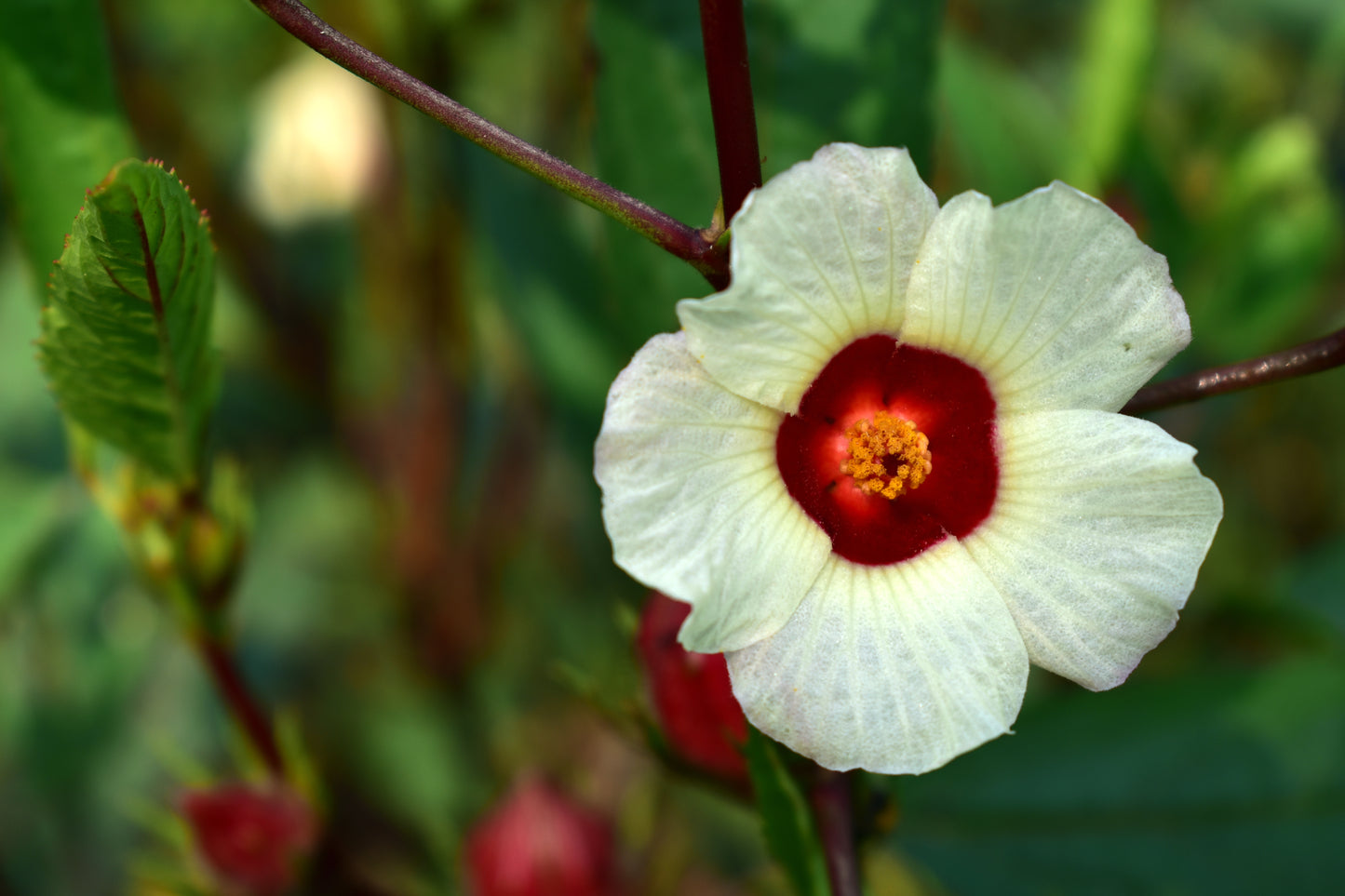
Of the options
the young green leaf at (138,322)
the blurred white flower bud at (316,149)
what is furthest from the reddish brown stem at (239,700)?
the blurred white flower bud at (316,149)

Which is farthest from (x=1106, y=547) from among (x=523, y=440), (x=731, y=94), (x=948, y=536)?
(x=523, y=440)

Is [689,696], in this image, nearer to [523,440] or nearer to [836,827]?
[836,827]

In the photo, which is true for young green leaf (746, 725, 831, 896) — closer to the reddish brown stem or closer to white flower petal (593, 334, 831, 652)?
white flower petal (593, 334, 831, 652)

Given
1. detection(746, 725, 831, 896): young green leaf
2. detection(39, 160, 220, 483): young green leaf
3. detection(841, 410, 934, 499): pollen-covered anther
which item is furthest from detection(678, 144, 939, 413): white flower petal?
detection(39, 160, 220, 483): young green leaf

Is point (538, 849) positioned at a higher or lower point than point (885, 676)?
lower

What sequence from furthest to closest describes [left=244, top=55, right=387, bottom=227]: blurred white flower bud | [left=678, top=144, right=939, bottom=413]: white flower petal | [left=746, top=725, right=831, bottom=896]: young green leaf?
1. [left=244, top=55, right=387, bottom=227]: blurred white flower bud
2. [left=746, top=725, right=831, bottom=896]: young green leaf
3. [left=678, top=144, right=939, bottom=413]: white flower petal

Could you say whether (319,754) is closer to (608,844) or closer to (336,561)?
(336,561)
